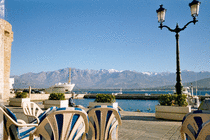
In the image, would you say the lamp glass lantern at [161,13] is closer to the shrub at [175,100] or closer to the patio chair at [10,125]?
the shrub at [175,100]

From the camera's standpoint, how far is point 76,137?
177 cm

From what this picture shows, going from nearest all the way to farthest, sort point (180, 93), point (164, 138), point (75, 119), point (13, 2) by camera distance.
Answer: point (75, 119) → point (13, 2) → point (164, 138) → point (180, 93)

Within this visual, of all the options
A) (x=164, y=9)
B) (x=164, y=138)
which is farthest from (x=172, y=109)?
(x=164, y=9)

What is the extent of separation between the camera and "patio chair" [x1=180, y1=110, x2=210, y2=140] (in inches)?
67.9

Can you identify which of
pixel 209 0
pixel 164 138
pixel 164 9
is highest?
pixel 164 9

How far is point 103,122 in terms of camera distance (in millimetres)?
2488

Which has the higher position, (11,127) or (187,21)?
(187,21)

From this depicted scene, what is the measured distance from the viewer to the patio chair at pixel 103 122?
2.45m

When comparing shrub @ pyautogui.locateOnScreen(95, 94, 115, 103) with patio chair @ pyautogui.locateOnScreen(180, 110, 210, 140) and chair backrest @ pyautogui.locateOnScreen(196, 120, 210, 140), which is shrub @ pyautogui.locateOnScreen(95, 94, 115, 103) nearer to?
patio chair @ pyautogui.locateOnScreen(180, 110, 210, 140)

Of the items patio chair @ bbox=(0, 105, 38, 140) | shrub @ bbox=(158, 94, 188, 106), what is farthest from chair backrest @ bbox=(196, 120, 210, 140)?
shrub @ bbox=(158, 94, 188, 106)

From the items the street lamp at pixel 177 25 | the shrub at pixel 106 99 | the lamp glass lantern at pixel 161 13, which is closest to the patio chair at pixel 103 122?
the street lamp at pixel 177 25

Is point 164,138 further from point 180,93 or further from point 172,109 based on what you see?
point 180,93

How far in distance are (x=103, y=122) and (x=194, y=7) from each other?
6209 mm

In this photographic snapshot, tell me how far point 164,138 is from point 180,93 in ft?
11.1
